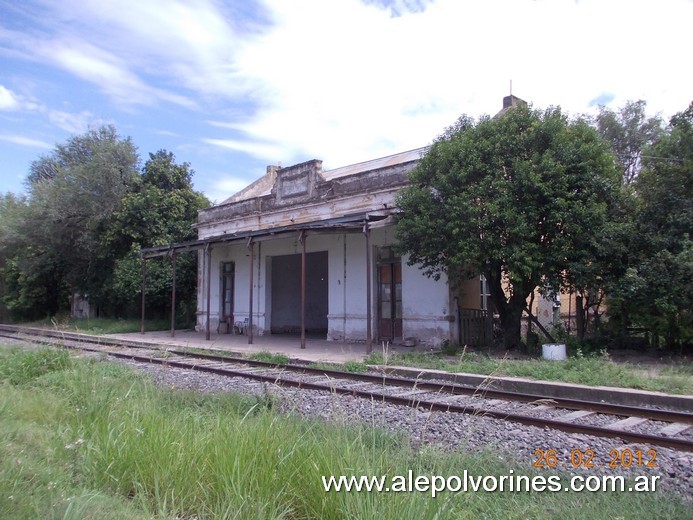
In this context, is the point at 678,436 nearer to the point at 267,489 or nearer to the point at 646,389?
the point at 646,389

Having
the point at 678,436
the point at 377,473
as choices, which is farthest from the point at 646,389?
the point at 377,473

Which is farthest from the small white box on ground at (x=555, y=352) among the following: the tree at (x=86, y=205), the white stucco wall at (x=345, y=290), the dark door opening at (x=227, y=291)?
the tree at (x=86, y=205)

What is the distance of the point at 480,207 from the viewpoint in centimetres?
1221

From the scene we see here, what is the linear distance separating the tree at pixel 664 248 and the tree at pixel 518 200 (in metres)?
0.84

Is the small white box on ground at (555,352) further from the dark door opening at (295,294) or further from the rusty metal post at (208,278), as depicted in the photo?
the dark door opening at (295,294)

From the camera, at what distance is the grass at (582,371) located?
8.55 metres

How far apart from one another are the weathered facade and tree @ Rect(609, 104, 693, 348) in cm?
491

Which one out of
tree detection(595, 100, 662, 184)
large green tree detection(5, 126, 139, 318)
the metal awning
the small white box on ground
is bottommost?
the small white box on ground

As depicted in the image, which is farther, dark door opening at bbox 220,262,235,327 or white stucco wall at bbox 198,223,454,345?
dark door opening at bbox 220,262,235,327

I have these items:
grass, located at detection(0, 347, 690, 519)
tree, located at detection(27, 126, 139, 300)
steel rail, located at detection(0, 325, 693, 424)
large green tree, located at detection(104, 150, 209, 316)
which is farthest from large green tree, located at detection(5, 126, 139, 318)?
grass, located at detection(0, 347, 690, 519)

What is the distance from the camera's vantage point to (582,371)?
9.73 metres

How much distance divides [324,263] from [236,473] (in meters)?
20.1

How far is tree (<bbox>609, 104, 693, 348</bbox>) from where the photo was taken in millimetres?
10773
